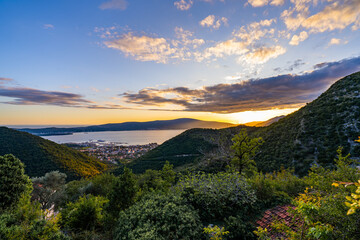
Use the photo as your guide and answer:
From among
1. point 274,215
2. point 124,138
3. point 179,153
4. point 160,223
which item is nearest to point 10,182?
point 160,223

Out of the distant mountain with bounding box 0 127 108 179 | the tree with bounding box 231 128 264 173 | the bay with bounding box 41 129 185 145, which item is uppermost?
the tree with bounding box 231 128 264 173

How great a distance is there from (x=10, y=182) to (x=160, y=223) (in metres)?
10.7

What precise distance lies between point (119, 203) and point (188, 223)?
4.69 meters

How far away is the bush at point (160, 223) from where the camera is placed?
12.9 ft

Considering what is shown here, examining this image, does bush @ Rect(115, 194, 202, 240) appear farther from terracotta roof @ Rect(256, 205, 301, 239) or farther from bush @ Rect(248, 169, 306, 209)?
bush @ Rect(248, 169, 306, 209)

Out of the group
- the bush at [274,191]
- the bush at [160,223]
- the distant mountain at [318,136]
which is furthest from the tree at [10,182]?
the bush at [274,191]

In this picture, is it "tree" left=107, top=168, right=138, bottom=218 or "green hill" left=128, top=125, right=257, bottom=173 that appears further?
"green hill" left=128, top=125, right=257, bottom=173

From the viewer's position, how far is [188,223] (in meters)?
4.28

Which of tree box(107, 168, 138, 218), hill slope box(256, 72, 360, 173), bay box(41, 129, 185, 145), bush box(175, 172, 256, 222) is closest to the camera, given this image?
bush box(175, 172, 256, 222)

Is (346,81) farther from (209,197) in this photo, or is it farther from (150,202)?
(150,202)

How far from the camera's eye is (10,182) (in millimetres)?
8656

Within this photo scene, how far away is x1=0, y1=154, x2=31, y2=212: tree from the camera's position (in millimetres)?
8367

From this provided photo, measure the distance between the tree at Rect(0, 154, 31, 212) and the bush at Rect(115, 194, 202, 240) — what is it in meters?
8.84

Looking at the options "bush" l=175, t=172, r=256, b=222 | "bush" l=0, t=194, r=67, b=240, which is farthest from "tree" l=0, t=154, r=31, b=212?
"bush" l=175, t=172, r=256, b=222
